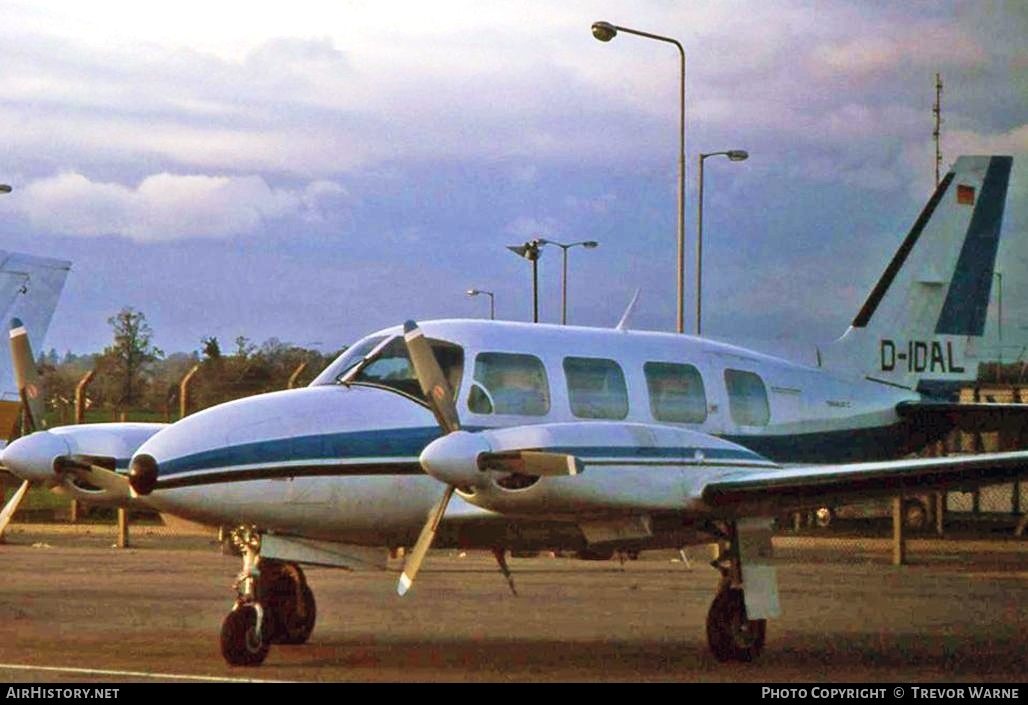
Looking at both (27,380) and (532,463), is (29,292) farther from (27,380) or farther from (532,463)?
(532,463)

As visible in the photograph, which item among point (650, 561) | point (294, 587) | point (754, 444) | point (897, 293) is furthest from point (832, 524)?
point (294, 587)

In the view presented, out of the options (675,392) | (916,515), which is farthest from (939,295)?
(916,515)

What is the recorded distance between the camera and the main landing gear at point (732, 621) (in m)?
14.4

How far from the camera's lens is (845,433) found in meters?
17.3

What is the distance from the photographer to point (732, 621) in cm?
1449

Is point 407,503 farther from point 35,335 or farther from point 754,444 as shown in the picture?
point 35,335

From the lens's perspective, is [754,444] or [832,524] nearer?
[754,444]

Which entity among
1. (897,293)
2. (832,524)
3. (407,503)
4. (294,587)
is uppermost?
(897,293)

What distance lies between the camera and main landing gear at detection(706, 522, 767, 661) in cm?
1443

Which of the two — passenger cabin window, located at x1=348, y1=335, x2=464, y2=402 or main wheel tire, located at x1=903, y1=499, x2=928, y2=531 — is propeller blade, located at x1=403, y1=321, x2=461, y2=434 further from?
main wheel tire, located at x1=903, y1=499, x2=928, y2=531

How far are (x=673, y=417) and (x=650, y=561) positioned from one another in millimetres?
12627

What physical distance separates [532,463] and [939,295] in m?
7.72

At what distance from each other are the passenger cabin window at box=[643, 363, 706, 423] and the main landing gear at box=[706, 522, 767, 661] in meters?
1.33

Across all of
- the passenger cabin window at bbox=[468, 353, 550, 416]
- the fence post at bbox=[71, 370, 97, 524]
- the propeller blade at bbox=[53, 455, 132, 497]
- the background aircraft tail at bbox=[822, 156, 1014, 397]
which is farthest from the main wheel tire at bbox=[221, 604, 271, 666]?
the fence post at bbox=[71, 370, 97, 524]
